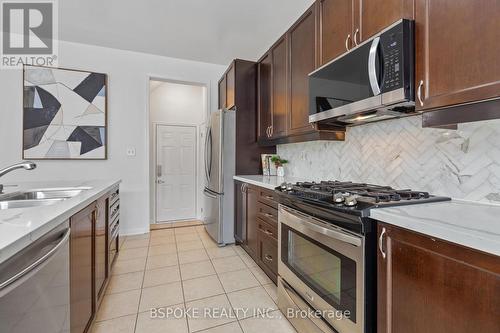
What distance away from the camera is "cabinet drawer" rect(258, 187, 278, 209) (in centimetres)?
206

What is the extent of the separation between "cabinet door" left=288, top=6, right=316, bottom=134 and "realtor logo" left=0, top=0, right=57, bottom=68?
8.24 ft

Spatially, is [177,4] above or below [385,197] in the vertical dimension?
above

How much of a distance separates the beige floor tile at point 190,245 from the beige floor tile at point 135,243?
1.51ft

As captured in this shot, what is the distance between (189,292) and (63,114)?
9.43 feet

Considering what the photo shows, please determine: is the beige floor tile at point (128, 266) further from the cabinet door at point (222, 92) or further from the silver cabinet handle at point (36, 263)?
the cabinet door at point (222, 92)

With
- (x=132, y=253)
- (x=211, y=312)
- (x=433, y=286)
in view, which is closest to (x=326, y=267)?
(x=433, y=286)

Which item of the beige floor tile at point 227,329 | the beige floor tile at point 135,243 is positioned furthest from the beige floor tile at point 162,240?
the beige floor tile at point 227,329

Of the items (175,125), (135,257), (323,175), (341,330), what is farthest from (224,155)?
(341,330)

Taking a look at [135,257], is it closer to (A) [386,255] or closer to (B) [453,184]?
(A) [386,255]

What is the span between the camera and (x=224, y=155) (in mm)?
3066

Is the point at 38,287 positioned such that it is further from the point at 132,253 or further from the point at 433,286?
the point at 132,253

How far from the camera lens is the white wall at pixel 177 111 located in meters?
4.37

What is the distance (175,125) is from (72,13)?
7.06 ft

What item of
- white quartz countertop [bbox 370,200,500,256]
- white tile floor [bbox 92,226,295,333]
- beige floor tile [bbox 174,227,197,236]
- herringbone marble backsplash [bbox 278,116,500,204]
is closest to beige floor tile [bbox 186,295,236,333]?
white tile floor [bbox 92,226,295,333]
